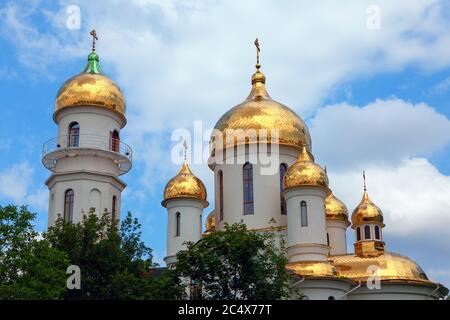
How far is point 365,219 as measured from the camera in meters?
33.4

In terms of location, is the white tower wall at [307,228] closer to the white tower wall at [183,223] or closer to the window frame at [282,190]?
the window frame at [282,190]

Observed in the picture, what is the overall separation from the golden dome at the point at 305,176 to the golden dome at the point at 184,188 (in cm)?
429

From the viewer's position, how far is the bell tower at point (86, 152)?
3005 cm

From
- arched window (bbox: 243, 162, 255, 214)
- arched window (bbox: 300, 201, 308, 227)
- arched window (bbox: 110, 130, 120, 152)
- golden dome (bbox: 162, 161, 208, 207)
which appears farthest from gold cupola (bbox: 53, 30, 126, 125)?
arched window (bbox: 300, 201, 308, 227)

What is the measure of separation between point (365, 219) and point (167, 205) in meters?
9.34

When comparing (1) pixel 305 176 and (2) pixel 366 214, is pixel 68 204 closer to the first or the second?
(1) pixel 305 176

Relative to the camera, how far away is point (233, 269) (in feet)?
67.6

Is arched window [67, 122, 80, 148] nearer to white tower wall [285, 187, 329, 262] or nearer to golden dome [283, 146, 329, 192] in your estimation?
golden dome [283, 146, 329, 192]

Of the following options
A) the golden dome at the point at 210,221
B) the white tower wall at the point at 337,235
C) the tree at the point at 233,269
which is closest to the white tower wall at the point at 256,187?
the golden dome at the point at 210,221

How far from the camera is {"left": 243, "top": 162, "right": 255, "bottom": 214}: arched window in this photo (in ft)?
103
